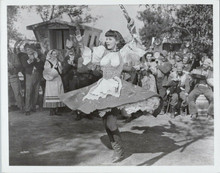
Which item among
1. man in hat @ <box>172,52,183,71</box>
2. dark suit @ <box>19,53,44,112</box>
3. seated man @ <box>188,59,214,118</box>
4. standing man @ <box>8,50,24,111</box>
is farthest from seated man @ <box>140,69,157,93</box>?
standing man @ <box>8,50,24,111</box>

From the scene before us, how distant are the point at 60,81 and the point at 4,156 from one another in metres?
1.12

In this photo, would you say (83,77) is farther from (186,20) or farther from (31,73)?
(186,20)

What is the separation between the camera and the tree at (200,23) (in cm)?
Answer: 366

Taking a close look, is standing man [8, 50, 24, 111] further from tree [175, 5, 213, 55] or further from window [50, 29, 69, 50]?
tree [175, 5, 213, 55]

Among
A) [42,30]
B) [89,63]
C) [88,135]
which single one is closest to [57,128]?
[88,135]

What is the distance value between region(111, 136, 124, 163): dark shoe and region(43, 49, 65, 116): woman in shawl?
788mm

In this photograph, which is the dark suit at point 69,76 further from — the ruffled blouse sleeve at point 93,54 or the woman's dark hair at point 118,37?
the woman's dark hair at point 118,37

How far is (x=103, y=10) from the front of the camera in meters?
3.62

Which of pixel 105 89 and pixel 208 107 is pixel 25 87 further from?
pixel 208 107

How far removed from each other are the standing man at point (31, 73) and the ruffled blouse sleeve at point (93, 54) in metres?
0.54

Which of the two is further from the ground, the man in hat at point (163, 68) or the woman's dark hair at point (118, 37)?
the woman's dark hair at point (118, 37)

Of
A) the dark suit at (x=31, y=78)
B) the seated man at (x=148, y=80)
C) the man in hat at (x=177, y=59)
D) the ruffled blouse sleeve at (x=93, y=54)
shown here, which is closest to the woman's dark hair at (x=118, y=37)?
the ruffled blouse sleeve at (x=93, y=54)

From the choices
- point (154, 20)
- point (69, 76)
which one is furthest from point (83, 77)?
point (154, 20)

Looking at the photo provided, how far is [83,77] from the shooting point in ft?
11.8
